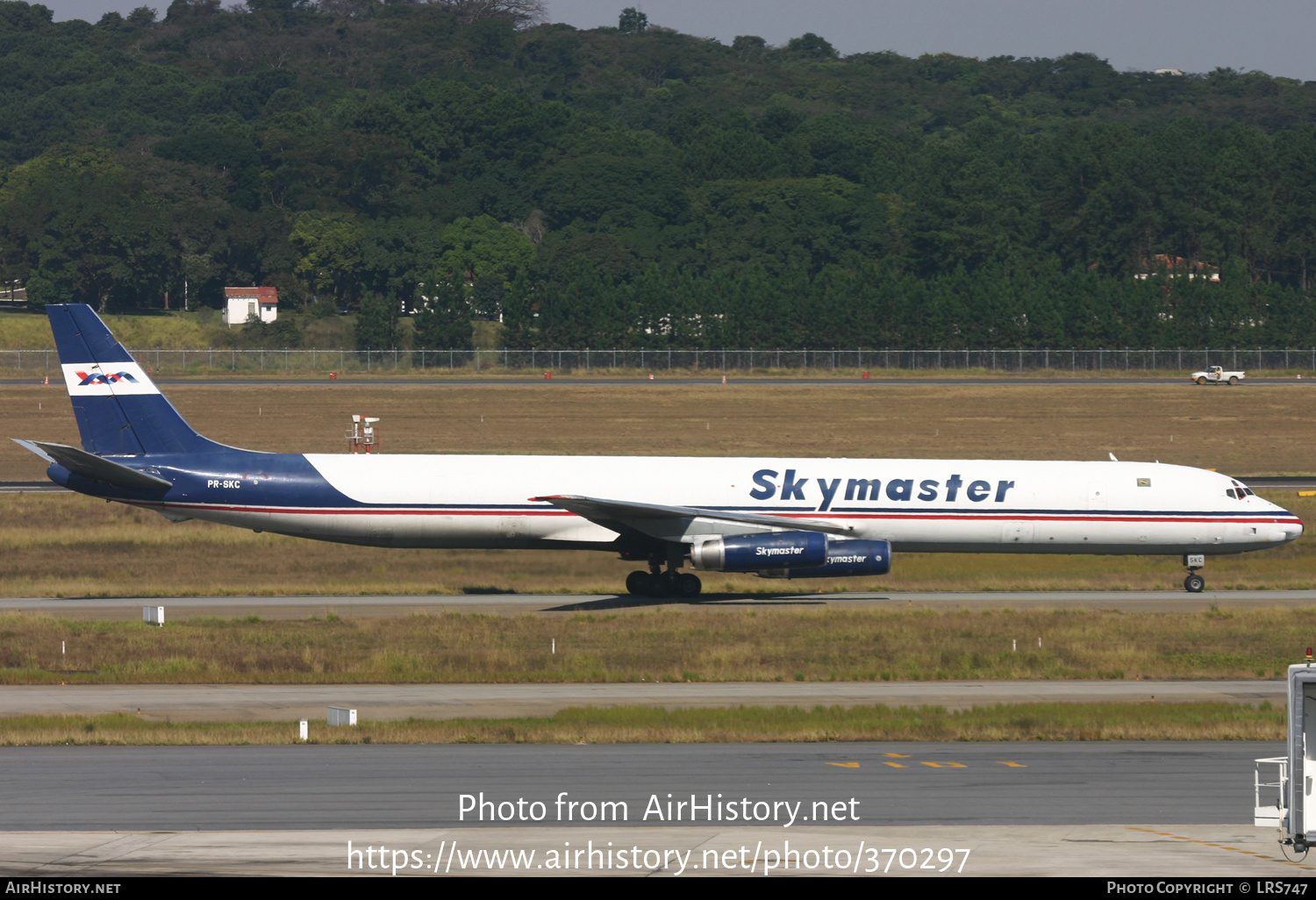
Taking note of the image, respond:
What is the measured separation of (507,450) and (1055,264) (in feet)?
288

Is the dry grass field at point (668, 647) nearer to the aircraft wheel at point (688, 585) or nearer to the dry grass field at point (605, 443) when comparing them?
the aircraft wheel at point (688, 585)

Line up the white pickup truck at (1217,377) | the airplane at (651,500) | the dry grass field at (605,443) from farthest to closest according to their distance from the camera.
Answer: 1. the white pickup truck at (1217,377)
2. the dry grass field at (605,443)
3. the airplane at (651,500)

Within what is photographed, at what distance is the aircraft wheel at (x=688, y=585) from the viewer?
41844 millimetres

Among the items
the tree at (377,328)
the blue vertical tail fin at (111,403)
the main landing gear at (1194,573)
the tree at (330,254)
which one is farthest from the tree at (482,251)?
the main landing gear at (1194,573)

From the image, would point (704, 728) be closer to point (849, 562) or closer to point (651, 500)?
point (849, 562)

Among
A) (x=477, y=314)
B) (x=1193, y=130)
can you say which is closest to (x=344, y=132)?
(x=477, y=314)

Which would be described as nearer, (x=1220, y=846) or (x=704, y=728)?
(x=1220, y=846)

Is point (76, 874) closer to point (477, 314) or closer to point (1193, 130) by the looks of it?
point (477, 314)

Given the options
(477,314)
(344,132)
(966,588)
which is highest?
(344,132)

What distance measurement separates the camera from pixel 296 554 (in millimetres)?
47188

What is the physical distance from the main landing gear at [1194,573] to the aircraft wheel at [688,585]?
1367 cm

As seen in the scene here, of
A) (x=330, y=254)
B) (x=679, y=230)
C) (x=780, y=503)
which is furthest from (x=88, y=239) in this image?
(x=780, y=503)

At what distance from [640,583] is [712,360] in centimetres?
8065

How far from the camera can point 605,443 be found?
78500 mm
